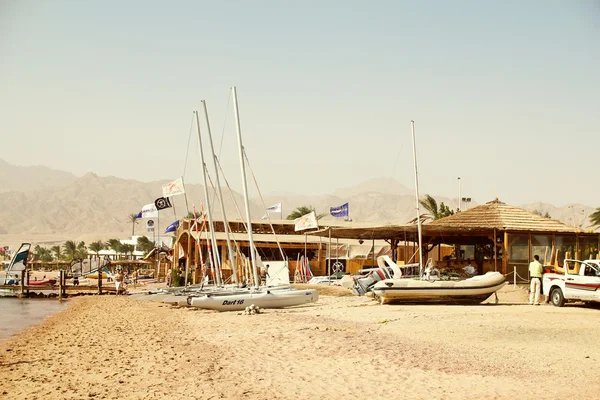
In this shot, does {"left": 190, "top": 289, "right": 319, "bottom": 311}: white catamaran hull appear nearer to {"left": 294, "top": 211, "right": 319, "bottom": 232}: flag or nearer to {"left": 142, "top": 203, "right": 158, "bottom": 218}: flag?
{"left": 294, "top": 211, "right": 319, "bottom": 232}: flag

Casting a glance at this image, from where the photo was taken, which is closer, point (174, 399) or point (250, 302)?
point (174, 399)

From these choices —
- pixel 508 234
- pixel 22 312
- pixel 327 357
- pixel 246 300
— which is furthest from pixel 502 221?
pixel 22 312

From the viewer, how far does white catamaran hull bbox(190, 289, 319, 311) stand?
25.7m

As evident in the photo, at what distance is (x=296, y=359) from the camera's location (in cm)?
1363

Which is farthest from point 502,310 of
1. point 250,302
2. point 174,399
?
point 174,399

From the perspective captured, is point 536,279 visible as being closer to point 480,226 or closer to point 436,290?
point 436,290

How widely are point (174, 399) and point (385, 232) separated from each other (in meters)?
25.3

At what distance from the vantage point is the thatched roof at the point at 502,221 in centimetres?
3219

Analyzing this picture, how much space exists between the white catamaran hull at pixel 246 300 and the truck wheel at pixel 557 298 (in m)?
9.34

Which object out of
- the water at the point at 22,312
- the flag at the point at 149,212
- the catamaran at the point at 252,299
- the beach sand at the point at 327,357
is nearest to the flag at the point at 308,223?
the catamaran at the point at 252,299

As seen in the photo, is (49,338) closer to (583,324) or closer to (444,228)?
(583,324)

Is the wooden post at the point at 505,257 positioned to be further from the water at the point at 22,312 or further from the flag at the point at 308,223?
the water at the point at 22,312

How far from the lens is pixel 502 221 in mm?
32812

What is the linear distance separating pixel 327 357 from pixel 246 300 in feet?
40.5
